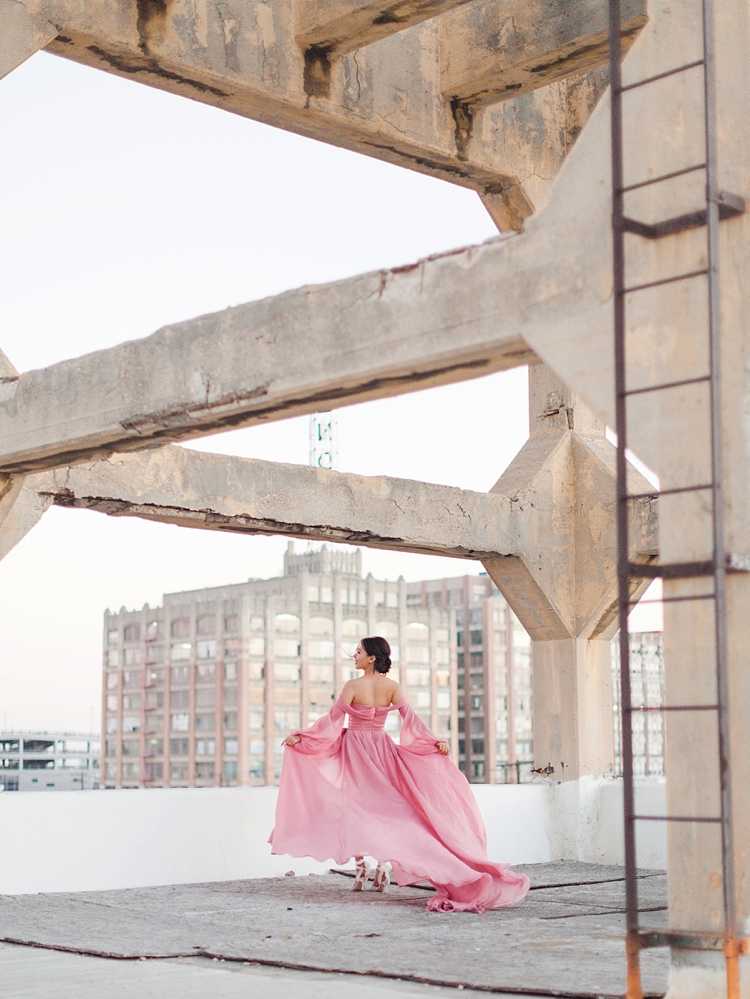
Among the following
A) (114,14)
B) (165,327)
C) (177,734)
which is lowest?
(177,734)

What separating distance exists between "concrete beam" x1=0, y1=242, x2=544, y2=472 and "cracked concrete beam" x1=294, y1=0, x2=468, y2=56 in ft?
11.0

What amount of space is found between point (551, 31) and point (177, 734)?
112 meters

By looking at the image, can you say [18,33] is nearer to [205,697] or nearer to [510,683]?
[205,697]

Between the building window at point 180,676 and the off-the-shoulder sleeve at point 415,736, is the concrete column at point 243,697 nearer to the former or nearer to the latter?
the building window at point 180,676

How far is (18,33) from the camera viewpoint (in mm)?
8188

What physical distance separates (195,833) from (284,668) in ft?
329

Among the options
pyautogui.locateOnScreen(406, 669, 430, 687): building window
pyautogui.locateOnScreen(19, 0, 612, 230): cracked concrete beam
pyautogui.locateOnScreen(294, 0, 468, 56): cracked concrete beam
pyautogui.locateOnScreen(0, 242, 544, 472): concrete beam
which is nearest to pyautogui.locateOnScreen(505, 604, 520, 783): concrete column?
pyautogui.locateOnScreen(406, 669, 430, 687): building window

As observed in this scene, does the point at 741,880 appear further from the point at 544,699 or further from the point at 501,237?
the point at 544,699

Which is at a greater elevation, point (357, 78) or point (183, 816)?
point (357, 78)

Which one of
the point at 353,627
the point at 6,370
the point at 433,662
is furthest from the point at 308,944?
the point at 433,662

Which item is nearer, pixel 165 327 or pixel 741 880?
pixel 741 880

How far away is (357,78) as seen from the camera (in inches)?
399

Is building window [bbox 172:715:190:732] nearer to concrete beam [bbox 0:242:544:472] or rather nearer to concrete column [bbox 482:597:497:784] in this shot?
concrete column [bbox 482:597:497:784]

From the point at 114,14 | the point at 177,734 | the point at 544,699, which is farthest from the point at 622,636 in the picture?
the point at 177,734
